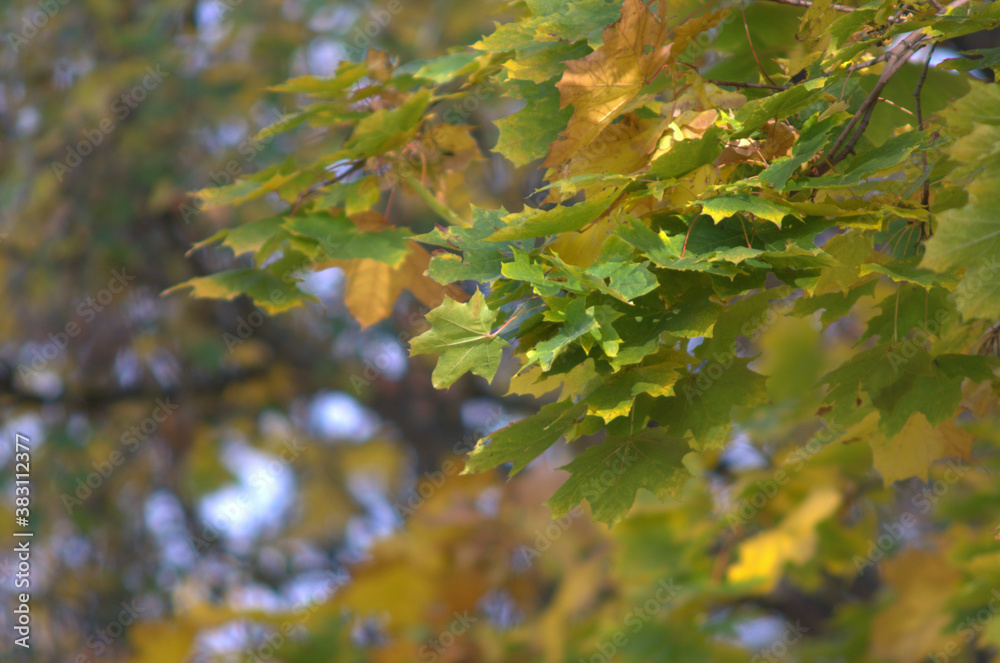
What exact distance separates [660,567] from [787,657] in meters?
0.93

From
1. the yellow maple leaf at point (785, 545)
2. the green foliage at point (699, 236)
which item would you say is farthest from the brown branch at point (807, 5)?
the yellow maple leaf at point (785, 545)

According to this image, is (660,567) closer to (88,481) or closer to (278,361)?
(278,361)

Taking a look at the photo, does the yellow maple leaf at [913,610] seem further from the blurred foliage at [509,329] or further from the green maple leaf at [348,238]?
the green maple leaf at [348,238]

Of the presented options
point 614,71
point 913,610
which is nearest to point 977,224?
point 614,71

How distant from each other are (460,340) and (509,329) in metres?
0.05

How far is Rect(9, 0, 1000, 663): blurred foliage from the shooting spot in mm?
847

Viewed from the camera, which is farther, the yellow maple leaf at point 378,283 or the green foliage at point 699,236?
the yellow maple leaf at point 378,283

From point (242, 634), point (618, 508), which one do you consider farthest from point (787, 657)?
point (618, 508)

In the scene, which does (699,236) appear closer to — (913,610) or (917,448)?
(917,448)

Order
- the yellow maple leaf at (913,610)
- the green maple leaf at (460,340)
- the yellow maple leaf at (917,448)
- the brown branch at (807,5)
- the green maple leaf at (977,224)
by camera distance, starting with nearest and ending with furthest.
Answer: the green maple leaf at (977,224) < the green maple leaf at (460,340) < the brown branch at (807,5) < the yellow maple leaf at (917,448) < the yellow maple leaf at (913,610)

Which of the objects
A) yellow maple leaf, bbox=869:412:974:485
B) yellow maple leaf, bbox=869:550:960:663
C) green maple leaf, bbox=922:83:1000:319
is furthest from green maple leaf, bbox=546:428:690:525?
yellow maple leaf, bbox=869:550:960:663

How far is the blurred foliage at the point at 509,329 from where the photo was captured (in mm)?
847

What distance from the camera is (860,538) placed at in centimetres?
244

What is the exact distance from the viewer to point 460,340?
85cm
